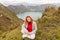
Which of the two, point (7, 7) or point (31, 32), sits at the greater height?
point (31, 32)

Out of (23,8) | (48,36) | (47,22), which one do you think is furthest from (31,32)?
(23,8)

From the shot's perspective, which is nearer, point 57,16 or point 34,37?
point 34,37

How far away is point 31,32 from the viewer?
24.0 feet

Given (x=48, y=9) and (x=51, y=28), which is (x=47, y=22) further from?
(x=48, y=9)

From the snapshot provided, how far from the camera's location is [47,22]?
8.95m

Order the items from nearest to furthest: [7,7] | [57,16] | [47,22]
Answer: [47,22], [57,16], [7,7]

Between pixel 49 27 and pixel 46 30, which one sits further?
pixel 49 27

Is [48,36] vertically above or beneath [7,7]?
above

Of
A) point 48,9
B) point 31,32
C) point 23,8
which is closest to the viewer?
point 31,32

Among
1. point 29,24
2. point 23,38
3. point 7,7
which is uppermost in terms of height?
point 29,24

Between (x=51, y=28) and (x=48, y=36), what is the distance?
88 cm

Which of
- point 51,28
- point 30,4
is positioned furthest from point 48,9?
point 30,4

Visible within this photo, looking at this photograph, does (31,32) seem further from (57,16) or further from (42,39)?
(57,16)

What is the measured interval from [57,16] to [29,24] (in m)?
2.58
